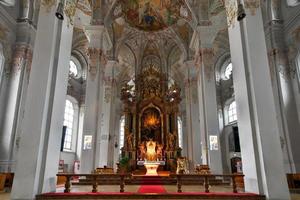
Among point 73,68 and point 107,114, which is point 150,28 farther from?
point 107,114

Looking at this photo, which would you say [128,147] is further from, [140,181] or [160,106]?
[140,181]

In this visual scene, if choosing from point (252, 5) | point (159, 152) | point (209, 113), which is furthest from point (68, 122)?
point (252, 5)

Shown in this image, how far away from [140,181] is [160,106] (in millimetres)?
10668

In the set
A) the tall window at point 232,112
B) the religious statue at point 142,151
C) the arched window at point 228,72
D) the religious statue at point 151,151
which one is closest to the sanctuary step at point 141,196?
the religious statue at point 151,151

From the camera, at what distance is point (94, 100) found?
12.4 meters

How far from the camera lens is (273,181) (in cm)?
566

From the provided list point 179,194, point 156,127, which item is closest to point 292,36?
point 179,194

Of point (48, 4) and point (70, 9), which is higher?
point (70, 9)

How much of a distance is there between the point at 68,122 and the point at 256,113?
17.3 meters

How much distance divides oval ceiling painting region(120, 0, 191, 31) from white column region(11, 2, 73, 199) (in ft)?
32.4

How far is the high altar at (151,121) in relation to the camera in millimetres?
19294

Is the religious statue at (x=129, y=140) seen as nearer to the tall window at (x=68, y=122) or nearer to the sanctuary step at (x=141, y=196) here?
the tall window at (x=68, y=122)

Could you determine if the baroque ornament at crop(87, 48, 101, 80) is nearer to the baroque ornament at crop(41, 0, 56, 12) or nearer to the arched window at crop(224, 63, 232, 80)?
the baroque ornament at crop(41, 0, 56, 12)

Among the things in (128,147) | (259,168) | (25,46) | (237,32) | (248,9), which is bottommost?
(259,168)
